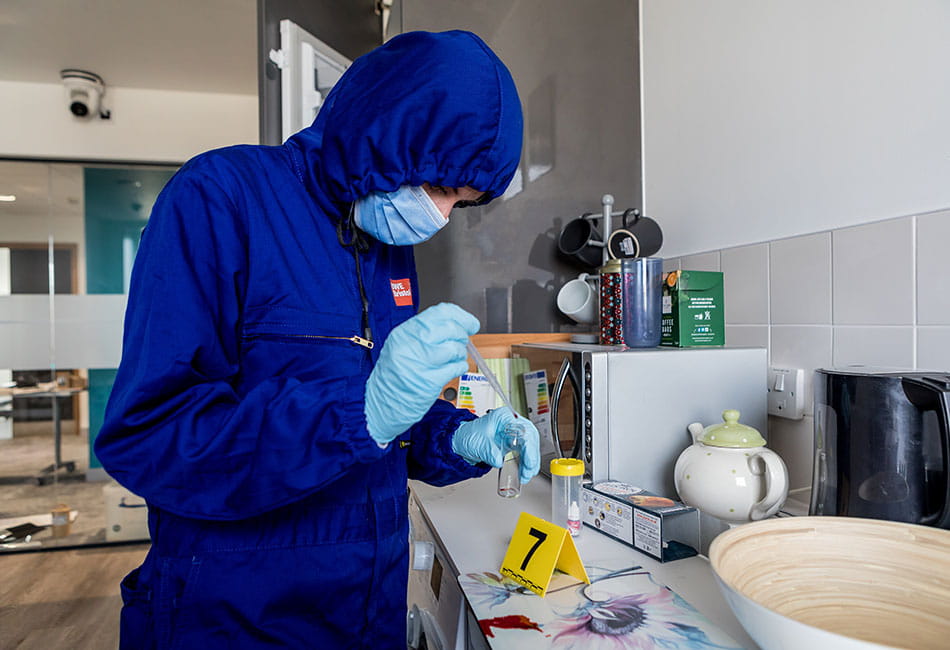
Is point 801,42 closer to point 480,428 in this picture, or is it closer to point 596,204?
point 596,204

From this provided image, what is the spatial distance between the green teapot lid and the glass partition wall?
3.48 m

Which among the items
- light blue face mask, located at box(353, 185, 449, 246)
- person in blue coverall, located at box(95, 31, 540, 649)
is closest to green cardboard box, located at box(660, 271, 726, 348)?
person in blue coverall, located at box(95, 31, 540, 649)

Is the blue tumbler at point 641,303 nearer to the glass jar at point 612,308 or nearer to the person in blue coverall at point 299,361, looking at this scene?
the glass jar at point 612,308

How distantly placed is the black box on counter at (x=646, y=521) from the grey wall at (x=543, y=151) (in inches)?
31.1

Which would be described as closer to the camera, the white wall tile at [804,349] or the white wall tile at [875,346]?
the white wall tile at [875,346]

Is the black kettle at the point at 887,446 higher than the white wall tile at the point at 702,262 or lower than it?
lower

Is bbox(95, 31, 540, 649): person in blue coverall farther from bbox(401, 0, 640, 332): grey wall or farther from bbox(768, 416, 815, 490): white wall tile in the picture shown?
bbox(401, 0, 640, 332): grey wall

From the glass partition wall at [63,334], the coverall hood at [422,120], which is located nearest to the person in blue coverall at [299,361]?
the coverall hood at [422,120]

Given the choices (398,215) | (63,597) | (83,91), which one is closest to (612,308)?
(398,215)

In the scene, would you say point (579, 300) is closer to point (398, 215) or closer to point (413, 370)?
point (398, 215)

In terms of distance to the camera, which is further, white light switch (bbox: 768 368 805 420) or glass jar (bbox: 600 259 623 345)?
glass jar (bbox: 600 259 623 345)

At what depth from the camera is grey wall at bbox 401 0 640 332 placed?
5.85 feet

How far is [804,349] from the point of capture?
1262mm

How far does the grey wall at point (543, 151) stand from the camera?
1784 millimetres
